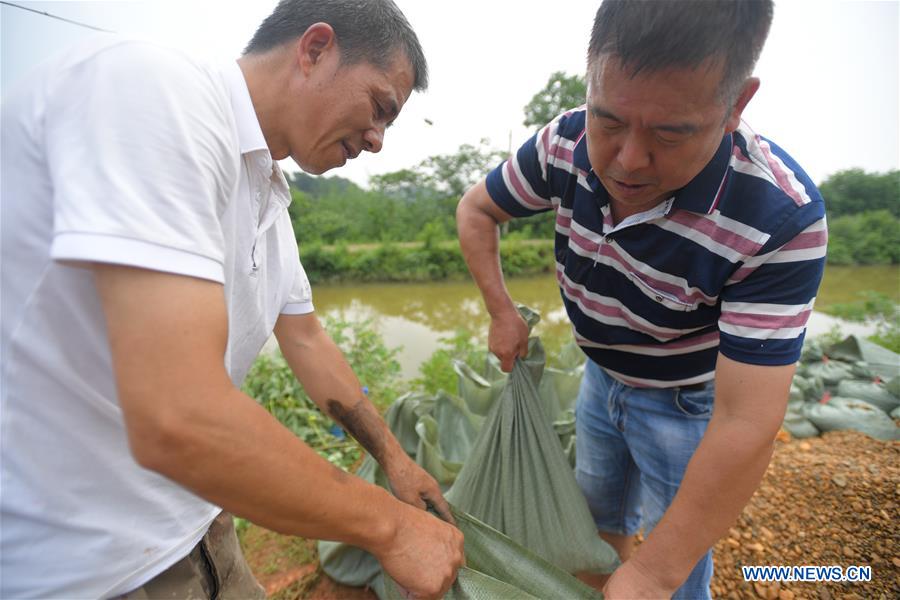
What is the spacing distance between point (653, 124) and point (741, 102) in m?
0.24

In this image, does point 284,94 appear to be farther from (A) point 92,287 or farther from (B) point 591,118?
(B) point 591,118

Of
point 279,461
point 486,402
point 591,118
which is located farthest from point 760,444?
point 486,402

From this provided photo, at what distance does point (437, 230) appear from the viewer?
16.1 meters

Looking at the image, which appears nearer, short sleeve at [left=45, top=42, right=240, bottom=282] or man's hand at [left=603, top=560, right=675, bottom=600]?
short sleeve at [left=45, top=42, right=240, bottom=282]

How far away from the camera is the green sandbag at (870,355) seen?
4031 mm

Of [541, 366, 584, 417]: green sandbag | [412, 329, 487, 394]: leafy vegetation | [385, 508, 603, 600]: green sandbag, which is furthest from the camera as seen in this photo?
[412, 329, 487, 394]: leafy vegetation

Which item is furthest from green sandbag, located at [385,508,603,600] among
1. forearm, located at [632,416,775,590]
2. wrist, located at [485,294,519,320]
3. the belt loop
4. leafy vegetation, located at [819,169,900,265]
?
leafy vegetation, located at [819,169,900,265]

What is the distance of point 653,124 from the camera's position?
3.14ft

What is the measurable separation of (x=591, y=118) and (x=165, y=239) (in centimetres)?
96

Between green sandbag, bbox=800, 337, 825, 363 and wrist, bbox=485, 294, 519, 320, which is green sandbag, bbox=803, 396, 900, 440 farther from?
Answer: wrist, bbox=485, 294, 519, 320

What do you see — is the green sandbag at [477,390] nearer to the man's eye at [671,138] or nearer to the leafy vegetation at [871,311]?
the man's eye at [671,138]

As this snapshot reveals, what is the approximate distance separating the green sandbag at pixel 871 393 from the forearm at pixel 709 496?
3694mm

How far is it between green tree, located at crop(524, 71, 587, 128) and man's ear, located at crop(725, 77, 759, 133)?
21387mm

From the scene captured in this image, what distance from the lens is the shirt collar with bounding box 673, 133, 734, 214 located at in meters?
1.15
